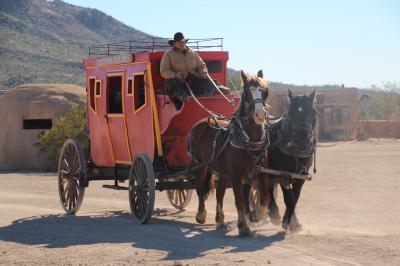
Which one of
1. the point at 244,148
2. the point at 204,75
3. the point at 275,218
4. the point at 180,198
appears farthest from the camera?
the point at 180,198

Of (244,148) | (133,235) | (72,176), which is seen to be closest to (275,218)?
(244,148)

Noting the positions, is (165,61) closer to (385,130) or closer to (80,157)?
(80,157)

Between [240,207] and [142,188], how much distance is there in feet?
7.17

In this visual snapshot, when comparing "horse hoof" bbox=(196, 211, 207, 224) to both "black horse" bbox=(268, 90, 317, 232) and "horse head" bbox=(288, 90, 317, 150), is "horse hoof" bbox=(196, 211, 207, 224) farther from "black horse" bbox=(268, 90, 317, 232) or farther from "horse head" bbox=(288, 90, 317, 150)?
"horse head" bbox=(288, 90, 317, 150)

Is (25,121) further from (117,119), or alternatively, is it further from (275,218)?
(275,218)

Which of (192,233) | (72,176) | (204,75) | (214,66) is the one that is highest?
(214,66)

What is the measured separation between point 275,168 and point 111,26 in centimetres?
9370

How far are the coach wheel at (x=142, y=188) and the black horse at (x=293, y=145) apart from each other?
1828 mm

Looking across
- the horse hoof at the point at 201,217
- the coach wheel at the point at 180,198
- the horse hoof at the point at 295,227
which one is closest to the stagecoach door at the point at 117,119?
the coach wheel at the point at 180,198

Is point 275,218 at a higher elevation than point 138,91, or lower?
lower

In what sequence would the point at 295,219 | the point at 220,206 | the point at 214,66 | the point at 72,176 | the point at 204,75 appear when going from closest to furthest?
the point at 295,219 < the point at 220,206 < the point at 204,75 < the point at 214,66 < the point at 72,176

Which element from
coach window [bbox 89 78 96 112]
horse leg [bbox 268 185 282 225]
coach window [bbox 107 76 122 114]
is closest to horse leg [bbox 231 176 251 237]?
horse leg [bbox 268 185 282 225]

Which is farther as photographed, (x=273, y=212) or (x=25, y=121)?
(x=25, y=121)

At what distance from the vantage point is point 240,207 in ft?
39.2
